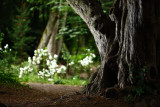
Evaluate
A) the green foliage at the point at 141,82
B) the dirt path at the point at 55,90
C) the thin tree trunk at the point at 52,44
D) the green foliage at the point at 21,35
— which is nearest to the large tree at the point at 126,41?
the green foliage at the point at 141,82

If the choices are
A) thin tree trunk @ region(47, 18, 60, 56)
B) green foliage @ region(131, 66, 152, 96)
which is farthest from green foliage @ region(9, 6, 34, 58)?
green foliage @ region(131, 66, 152, 96)

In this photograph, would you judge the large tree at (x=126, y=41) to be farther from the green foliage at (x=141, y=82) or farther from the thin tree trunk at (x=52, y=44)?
the thin tree trunk at (x=52, y=44)

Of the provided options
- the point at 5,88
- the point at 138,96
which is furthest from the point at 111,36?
the point at 5,88

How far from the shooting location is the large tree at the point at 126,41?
135 inches

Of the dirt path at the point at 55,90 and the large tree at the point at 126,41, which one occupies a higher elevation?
the large tree at the point at 126,41

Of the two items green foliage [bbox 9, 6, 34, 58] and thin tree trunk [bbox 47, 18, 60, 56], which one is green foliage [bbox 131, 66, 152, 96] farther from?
green foliage [bbox 9, 6, 34, 58]

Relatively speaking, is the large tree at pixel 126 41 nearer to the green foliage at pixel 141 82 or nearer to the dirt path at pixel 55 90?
A: the green foliage at pixel 141 82

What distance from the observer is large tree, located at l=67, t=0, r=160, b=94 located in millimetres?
3432

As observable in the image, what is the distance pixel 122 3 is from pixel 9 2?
13.9 metres

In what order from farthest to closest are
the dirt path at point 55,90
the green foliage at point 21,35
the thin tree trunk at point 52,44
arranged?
1. the green foliage at point 21,35
2. the thin tree trunk at point 52,44
3. the dirt path at point 55,90

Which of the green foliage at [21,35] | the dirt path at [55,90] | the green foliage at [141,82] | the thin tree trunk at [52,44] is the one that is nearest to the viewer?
the green foliage at [141,82]

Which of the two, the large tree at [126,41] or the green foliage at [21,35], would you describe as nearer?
the large tree at [126,41]

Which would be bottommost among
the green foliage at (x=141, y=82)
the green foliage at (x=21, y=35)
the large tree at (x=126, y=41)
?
the green foliage at (x=141, y=82)

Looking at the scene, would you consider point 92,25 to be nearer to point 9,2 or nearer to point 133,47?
point 133,47
